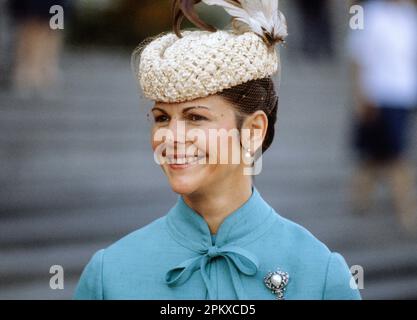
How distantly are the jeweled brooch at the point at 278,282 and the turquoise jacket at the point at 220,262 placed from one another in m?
0.01

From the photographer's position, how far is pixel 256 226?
8.61 feet

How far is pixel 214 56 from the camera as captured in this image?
7.93 ft

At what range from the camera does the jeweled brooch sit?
253cm

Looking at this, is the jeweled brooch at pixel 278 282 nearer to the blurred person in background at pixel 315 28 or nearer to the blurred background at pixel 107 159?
the blurred background at pixel 107 159

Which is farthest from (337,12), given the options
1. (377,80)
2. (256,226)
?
(256,226)

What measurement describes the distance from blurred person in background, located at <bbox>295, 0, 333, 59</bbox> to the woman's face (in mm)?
10606

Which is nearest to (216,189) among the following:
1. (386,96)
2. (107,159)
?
(386,96)

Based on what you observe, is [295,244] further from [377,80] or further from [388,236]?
[388,236]

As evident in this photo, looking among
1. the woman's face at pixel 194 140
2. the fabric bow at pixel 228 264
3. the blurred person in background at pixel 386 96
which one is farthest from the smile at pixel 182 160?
the blurred person in background at pixel 386 96

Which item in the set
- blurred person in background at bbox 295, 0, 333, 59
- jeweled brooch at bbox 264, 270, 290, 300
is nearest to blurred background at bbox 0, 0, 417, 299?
blurred person in background at bbox 295, 0, 333, 59

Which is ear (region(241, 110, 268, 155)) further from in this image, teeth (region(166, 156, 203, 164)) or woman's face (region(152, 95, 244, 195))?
teeth (region(166, 156, 203, 164))

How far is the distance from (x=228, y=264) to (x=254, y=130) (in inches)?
15.0

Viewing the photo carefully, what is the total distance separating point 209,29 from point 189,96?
→ 18cm

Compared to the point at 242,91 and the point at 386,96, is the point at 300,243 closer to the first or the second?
the point at 242,91
